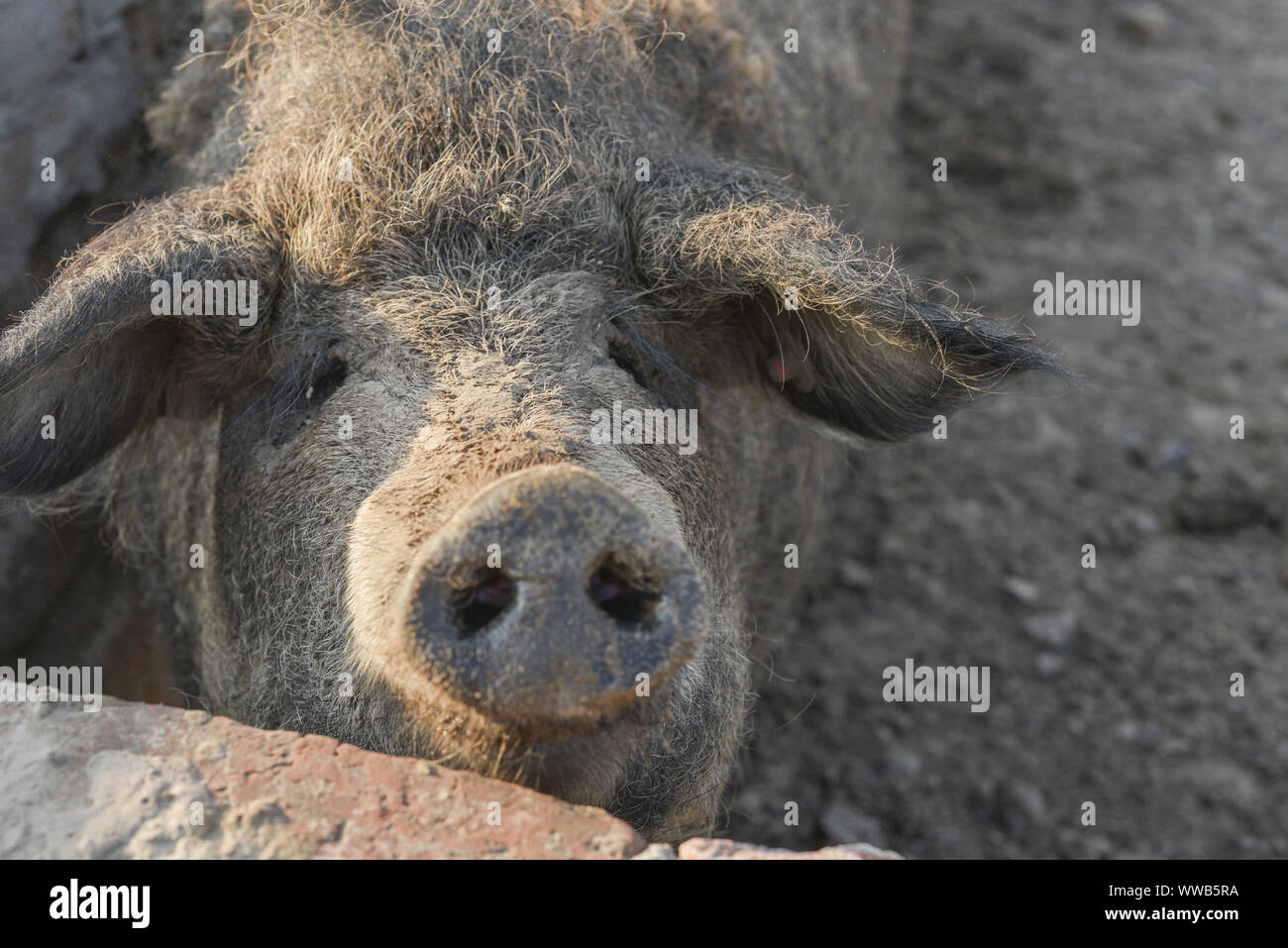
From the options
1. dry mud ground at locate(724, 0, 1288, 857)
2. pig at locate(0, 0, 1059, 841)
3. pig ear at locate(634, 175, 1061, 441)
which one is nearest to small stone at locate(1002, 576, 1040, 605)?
dry mud ground at locate(724, 0, 1288, 857)

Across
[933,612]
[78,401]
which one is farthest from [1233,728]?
[78,401]

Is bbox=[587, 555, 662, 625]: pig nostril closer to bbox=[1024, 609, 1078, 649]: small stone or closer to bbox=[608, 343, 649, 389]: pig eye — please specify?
bbox=[608, 343, 649, 389]: pig eye

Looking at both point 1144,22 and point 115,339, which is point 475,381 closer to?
point 115,339

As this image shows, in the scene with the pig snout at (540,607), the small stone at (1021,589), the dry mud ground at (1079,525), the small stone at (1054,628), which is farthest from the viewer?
the small stone at (1021,589)

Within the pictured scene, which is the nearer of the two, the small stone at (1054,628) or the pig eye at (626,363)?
the pig eye at (626,363)

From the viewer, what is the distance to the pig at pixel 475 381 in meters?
1.90

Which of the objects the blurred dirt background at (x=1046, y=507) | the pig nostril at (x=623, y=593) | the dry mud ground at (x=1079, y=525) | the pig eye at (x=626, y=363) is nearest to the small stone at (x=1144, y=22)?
the dry mud ground at (x=1079, y=525)

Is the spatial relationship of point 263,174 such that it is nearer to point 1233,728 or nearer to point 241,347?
point 241,347

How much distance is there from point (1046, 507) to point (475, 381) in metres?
3.13

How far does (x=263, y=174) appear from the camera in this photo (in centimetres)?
272

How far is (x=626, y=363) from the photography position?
2635 millimetres

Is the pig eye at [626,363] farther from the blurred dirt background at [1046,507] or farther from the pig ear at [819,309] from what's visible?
the blurred dirt background at [1046,507]

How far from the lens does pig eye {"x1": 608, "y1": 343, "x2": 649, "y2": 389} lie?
2604mm

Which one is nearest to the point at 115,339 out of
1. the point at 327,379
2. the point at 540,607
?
the point at 327,379
